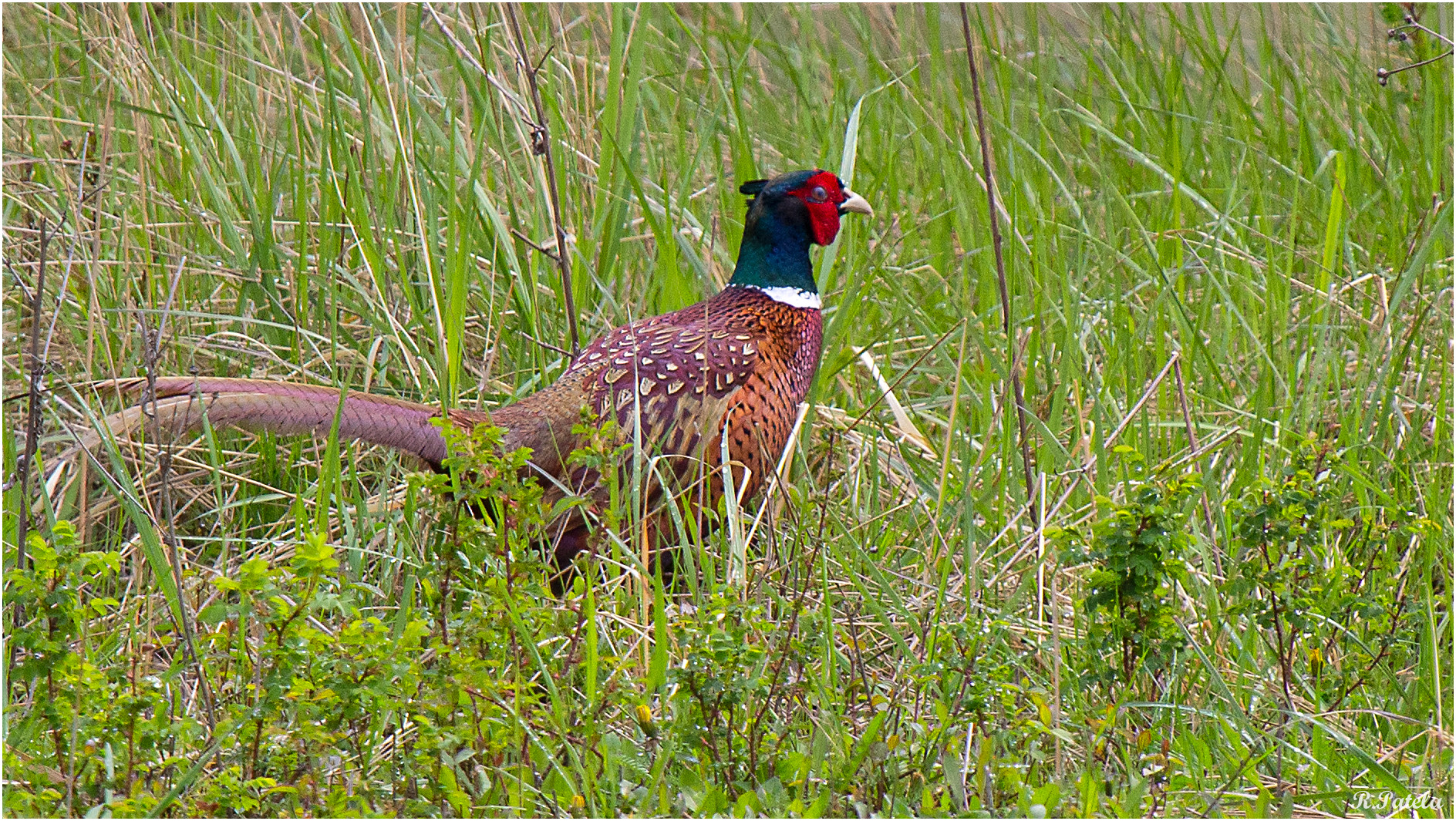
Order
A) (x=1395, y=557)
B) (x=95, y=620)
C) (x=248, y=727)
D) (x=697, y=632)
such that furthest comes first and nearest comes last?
(x=1395, y=557)
(x=95, y=620)
(x=697, y=632)
(x=248, y=727)

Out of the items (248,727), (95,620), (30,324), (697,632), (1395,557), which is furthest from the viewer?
(30,324)

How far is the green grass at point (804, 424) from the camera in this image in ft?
6.89

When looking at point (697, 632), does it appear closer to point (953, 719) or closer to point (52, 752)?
point (953, 719)

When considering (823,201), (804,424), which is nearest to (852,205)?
(823,201)

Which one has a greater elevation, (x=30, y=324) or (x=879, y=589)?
(x=30, y=324)

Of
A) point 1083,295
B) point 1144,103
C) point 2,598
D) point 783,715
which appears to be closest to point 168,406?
point 2,598

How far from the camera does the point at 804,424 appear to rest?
3363 millimetres

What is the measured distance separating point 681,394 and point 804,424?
327 mm

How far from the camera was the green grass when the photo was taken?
6.89 feet

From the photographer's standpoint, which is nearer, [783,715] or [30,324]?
[783,715]

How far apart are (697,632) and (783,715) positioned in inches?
7.7

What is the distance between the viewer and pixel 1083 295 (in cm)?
407

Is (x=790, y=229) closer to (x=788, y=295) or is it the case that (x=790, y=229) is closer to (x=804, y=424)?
(x=788, y=295)

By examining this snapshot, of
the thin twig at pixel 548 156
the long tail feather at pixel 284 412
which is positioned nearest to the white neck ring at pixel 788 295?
the thin twig at pixel 548 156
